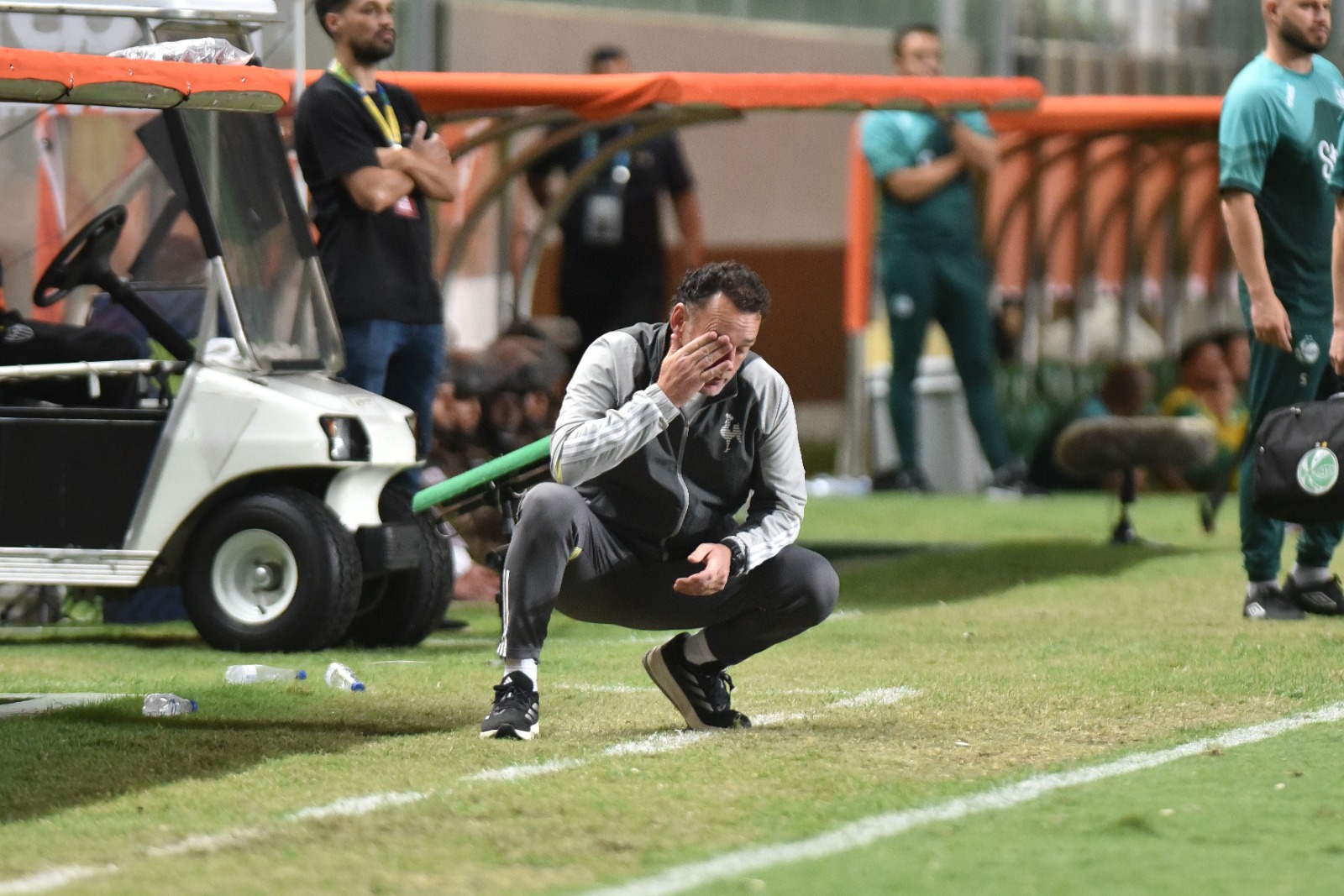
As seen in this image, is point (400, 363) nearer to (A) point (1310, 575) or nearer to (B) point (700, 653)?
(B) point (700, 653)

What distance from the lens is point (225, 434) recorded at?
27.9ft

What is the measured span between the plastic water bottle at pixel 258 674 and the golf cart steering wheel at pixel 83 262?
1.91 metres

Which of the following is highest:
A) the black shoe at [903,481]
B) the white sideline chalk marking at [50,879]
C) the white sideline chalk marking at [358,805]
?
the white sideline chalk marking at [50,879]

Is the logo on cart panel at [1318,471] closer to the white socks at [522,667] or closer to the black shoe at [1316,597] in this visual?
the black shoe at [1316,597]

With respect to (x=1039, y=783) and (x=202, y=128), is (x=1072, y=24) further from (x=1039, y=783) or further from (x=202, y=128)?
(x=1039, y=783)

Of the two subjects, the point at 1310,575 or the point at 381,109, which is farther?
the point at 1310,575

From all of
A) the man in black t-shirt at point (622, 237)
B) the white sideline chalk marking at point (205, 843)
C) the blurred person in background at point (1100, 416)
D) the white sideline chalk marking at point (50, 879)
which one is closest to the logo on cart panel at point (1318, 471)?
the white sideline chalk marking at point (205, 843)

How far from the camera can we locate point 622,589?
6.57 meters

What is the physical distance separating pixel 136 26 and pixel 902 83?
3336 millimetres

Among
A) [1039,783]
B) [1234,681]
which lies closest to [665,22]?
[1234,681]

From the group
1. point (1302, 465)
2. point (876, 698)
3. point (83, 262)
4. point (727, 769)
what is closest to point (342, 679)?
point (876, 698)

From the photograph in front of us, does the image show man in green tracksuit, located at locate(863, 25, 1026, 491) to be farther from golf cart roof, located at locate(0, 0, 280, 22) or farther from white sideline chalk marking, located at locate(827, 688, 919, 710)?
white sideline chalk marking, located at locate(827, 688, 919, 710)

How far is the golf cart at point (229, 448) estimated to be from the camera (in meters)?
8.48

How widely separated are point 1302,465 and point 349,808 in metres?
4.09
